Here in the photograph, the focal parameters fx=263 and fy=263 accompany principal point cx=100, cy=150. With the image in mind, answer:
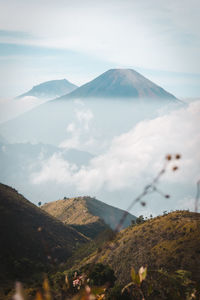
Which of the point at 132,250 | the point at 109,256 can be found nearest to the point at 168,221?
the point at 132,250

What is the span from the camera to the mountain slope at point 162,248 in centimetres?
7044

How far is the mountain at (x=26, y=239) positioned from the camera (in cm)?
8594

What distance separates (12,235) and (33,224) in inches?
684

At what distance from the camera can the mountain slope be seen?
7044 centimetres

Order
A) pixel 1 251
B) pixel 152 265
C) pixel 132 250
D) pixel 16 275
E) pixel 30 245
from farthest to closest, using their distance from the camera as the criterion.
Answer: pixel 30 245 < pixel 1 251 < pixel 132 250 < pixel 16 275 < pixel 152 265

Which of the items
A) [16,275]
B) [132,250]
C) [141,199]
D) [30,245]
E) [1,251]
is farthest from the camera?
[30,245]

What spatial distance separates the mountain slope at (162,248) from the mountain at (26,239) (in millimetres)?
20063

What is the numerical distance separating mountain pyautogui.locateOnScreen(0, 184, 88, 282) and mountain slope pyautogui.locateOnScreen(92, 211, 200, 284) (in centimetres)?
2006

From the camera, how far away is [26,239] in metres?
110

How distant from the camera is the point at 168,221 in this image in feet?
317

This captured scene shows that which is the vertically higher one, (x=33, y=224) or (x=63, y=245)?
(x=33, y=224)

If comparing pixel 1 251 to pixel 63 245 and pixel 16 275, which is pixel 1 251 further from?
pixel 63 245

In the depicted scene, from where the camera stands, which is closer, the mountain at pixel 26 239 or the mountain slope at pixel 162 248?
the mountain slope at pixel 162 248

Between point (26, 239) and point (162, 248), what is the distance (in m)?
58.5
